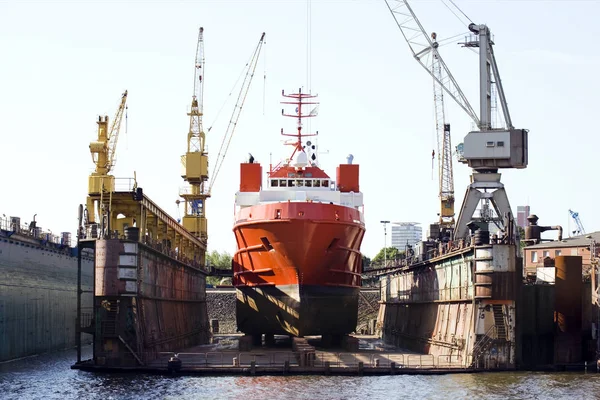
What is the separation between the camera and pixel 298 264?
55.2 metres

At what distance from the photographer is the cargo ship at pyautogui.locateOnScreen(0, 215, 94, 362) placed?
52219 millimetres

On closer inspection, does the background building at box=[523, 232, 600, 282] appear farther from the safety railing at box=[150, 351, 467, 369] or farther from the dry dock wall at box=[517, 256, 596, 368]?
the safety railing at box=[150, 351, 467, 369]

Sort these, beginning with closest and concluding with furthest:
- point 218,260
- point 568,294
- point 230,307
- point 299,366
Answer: point 299,366 → point 568,294 → point 230,307 → point 218,260

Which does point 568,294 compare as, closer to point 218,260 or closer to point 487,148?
point 487,148

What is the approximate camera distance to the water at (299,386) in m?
38.2

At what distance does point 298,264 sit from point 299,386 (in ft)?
49.2

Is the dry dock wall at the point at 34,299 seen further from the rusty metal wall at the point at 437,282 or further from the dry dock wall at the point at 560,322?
the dry dock wall at the point at 560,322

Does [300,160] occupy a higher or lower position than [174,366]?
higher

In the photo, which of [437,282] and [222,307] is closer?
[437,282]

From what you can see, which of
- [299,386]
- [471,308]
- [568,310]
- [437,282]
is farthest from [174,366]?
[437,282]

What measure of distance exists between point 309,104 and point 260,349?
19.0m

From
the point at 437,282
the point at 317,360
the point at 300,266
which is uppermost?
the point at 300,266

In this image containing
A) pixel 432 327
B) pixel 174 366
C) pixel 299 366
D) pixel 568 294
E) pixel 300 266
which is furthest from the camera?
pixel 432 327

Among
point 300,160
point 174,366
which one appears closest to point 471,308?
point 174,366
